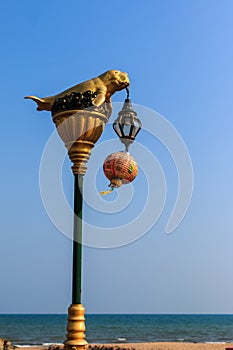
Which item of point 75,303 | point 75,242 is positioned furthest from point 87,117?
point 75,303

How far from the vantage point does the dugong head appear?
23.8 feet

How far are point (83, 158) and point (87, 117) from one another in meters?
0.55

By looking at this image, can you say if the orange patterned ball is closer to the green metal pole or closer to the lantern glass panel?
the lantern glass panel

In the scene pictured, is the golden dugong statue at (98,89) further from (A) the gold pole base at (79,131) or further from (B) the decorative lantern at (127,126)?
(B) the decorative lantern at (127,126)

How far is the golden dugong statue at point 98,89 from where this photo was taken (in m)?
7.09

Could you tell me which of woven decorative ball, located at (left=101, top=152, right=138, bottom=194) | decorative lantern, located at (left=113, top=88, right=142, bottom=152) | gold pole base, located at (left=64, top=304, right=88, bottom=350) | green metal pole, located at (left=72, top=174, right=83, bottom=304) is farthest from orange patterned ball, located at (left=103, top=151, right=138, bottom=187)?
gold pole base, located at (left=64, top=304, right=88, bottom=350)

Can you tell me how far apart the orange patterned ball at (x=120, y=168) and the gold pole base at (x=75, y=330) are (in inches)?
64.5

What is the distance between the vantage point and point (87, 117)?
702 centimetres

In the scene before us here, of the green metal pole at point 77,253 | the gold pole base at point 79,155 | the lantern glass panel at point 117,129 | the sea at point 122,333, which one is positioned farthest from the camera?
the sea at point 122,333

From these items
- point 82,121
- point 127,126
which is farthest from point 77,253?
point 127,126

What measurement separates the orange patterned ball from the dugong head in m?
0.90

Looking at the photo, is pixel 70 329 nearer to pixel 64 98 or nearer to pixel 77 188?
pixel 77 188

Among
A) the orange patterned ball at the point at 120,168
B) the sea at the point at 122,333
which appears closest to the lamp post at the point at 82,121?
the orange patterned ball at the point at 120,168

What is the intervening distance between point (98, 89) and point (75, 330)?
299 centimetres
